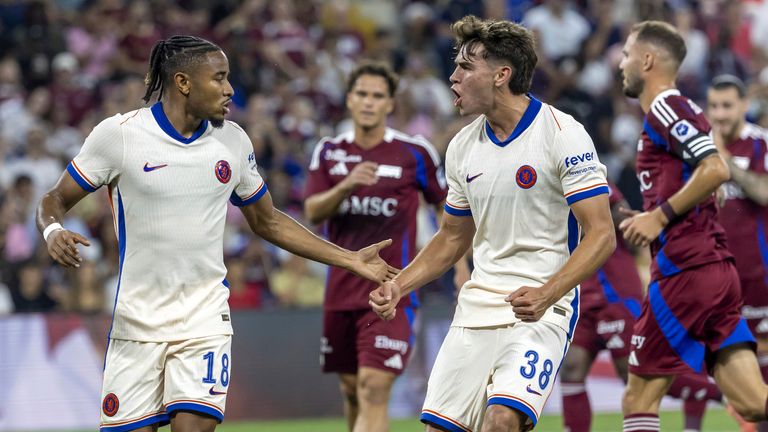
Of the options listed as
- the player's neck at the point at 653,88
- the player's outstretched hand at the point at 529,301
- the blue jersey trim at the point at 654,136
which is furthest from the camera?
the player's neck at the point at 653,88

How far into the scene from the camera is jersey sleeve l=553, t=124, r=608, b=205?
19.9ft

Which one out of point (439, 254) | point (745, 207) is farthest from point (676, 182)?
point (745, 207)

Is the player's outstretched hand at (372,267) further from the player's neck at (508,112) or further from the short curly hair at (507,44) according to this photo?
the short curly hair at (507,44)

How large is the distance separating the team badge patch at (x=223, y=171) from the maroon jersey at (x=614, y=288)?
12.4 ft

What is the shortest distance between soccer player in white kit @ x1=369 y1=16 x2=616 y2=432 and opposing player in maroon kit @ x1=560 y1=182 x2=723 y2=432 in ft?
9.63

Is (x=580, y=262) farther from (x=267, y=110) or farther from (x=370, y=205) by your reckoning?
(x=267, y=110)

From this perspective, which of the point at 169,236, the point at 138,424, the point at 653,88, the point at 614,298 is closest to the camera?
the point at 138,424

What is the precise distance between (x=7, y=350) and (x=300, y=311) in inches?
123

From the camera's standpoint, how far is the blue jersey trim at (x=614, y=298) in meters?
9.43

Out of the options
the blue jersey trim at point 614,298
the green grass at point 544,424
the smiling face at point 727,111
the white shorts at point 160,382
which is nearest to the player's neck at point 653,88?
the smiling face at point 727,111

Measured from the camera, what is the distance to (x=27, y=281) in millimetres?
13656

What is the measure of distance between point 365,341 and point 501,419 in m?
3.29

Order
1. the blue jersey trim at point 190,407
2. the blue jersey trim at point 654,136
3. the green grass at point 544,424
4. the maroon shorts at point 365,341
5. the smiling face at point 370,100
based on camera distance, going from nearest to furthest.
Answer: the blue jersey trim at point 190,407 < the blue jersey trim at point 654,136 < the maroon shorts at point 365,341 < the smiling face at point 370,100 < the green grass at point 544,424

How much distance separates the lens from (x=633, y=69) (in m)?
7.83
